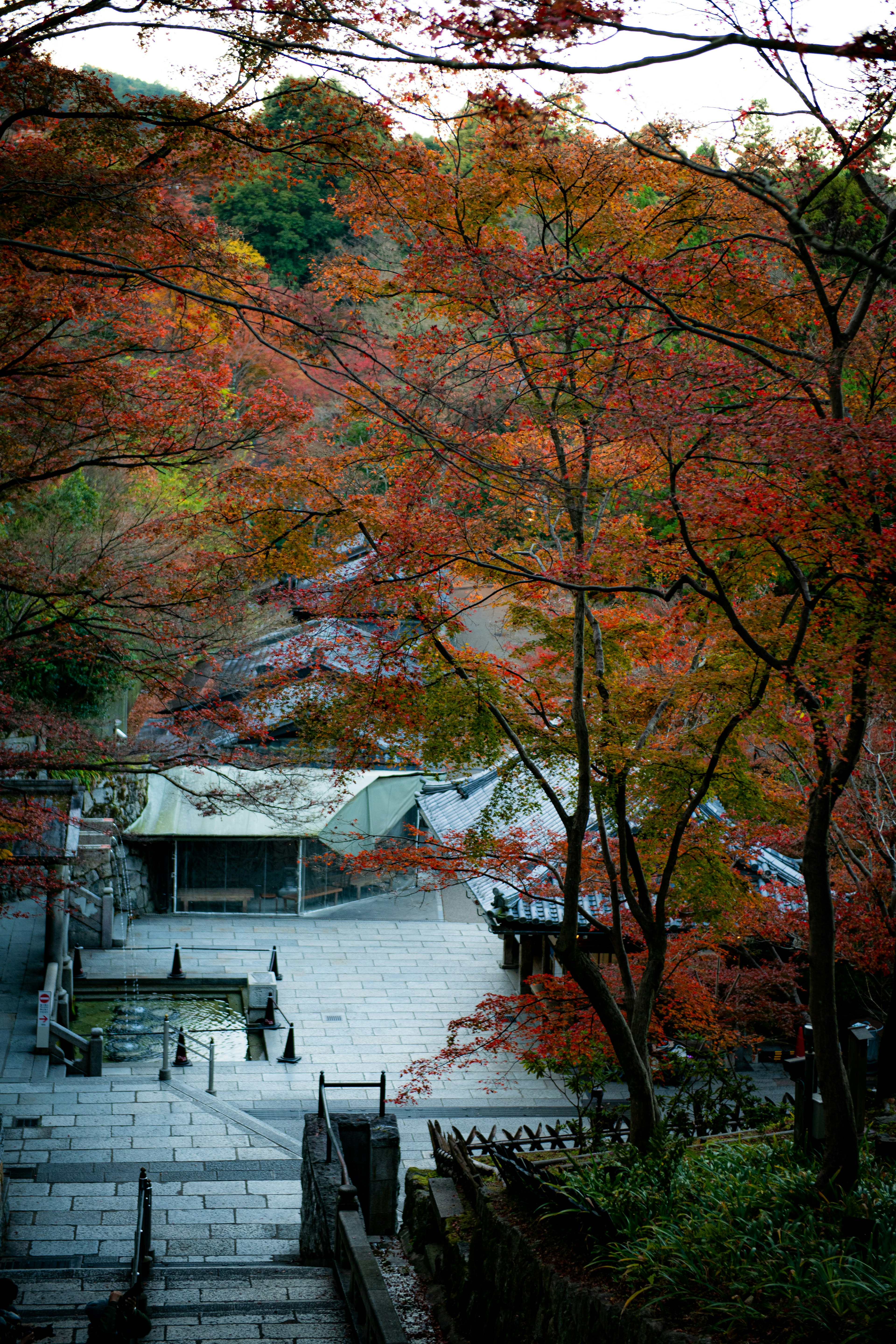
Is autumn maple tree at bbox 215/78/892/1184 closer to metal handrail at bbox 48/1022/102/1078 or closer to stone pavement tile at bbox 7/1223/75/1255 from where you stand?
stone pavement tile at bbox 7/1223/75/1255

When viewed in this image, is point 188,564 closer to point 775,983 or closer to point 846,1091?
point 775,983

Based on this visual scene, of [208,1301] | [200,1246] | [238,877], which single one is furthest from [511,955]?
[208,1301]

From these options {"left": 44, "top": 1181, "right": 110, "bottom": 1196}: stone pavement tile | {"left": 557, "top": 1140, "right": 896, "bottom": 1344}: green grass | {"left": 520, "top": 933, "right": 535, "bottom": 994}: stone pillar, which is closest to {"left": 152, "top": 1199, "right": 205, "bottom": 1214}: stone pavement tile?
{"left": 44, "top": 1181, "right": 110, "bottom": 1196}: stone pavement tile

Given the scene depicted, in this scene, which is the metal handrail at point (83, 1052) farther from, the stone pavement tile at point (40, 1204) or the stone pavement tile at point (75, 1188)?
the stone pavement tile at point (40, 1204)

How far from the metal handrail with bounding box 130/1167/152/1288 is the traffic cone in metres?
7.02

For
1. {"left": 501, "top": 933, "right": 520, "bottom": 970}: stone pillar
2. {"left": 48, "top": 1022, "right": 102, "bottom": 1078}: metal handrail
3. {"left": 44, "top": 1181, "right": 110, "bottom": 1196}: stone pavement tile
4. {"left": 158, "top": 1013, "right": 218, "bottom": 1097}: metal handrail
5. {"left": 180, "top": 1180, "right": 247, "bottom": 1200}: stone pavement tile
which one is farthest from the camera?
{"left": 501, "top": 933, "right": 520, "bottom": 970}: stone pillar

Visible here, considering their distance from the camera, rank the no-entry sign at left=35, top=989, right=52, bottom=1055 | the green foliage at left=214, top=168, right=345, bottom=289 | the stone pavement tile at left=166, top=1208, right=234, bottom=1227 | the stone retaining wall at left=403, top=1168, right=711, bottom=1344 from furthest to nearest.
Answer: the green foliage at left=214, top=168, right=345, bottom=289, the no-entry sign at left=35, top=989, right=52, bottom=1055, the stone pavement tile at left=166, top=1208, right=234, bottom=1227, the stone retaining wall at left=403, top=1168, right=711, bottom=1344

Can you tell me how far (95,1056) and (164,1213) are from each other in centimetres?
512

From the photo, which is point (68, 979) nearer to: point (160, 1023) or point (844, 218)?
point (160, 1023)

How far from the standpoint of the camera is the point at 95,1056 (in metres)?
14.7

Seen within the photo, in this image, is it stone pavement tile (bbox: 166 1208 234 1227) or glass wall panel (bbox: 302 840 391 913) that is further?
glass wall panel (bbox: 302 840 391 913)

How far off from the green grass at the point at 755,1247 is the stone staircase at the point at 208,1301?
6.80 ft

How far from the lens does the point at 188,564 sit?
1535 centimetres

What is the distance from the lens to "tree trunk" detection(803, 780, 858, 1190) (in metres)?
6.33
